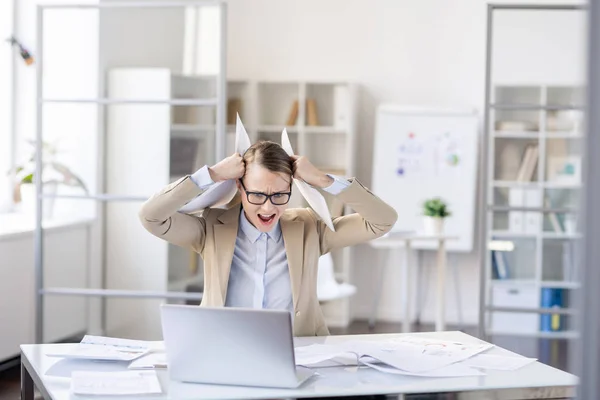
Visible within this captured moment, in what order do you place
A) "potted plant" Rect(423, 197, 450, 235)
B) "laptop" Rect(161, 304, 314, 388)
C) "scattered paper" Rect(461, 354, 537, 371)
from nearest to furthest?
1. "laptop" Rect(161, 304, 314, 388)
2. "scattered paper" Rect(461, 354, 537, 371)
3. "potted plant" Rect(423, 197, 450, 235)

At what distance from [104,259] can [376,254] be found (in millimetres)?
2603

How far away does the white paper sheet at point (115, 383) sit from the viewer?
1.89 m

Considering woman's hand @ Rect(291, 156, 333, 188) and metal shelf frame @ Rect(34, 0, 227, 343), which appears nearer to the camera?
woman's hand @ Rect(291, 156, 333, 188)

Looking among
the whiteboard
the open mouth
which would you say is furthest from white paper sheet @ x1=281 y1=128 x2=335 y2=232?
the whiteboard

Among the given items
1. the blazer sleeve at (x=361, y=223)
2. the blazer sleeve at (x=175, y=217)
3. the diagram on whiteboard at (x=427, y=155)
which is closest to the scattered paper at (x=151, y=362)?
the blazer sleeve at (x=175, y=217)

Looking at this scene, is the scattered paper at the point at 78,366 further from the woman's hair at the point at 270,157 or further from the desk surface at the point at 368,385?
the woman's hair at the point at 270,157

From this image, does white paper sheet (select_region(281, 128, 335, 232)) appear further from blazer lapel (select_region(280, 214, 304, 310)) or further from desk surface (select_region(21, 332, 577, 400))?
desk surface (select_region(21, 332, 577, 400))

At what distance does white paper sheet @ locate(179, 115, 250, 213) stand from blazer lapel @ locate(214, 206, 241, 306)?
0.04 m

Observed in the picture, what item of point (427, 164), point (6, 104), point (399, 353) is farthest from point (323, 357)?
point (427, 164)

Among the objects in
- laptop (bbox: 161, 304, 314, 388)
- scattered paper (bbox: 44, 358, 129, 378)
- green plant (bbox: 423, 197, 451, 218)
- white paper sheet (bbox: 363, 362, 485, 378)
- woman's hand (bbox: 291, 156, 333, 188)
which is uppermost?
woman's hand (bbox: 291, 156, 333, 188)

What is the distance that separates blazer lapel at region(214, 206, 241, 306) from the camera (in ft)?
8.42

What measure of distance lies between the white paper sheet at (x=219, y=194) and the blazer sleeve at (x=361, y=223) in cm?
30

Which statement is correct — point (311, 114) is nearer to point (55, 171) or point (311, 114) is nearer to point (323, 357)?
point (55, 171)

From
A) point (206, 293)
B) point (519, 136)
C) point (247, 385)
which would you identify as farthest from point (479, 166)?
point (247, 385)
